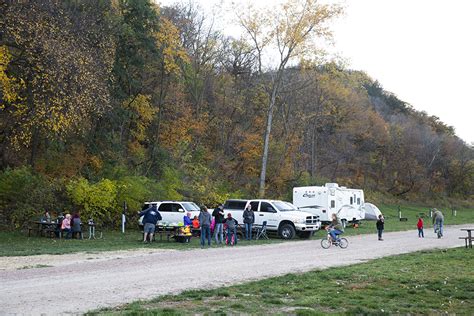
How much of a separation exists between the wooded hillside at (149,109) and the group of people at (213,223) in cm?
526

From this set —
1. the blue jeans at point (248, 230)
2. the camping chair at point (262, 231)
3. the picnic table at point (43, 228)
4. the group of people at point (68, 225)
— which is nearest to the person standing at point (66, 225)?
the group of people at point (68, 225)

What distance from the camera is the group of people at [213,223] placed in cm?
2289

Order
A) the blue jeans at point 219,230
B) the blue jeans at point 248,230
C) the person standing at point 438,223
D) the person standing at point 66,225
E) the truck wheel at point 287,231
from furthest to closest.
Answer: the person standing at point 438,223 < the truck wheel at point 287,231 < the blue jeans at point 248,230 < the person standing at point 66,225 < the blue jeans at point 219,230

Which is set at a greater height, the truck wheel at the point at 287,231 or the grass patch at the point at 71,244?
the truck wheel at the point at 287,231

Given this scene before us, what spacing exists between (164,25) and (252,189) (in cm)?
1506

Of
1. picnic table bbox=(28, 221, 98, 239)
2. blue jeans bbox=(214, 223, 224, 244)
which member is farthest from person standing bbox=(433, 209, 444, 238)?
picnic table bbox=(28, 221, 98, 239)

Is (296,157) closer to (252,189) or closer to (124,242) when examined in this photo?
(252,189)

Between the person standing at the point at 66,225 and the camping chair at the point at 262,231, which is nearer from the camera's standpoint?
the person standing at the point at 66,225

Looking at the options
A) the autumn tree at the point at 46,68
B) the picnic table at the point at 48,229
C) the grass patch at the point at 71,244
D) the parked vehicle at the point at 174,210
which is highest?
the autumn tree at the point at 46,68

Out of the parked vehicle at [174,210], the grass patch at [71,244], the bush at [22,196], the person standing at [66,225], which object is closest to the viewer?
the grass patch at [71,244]

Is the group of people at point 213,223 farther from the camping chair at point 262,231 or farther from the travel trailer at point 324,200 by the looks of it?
the travel trailer at point 324,200

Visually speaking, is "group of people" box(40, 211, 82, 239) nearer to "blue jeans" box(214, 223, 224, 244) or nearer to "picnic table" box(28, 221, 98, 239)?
"picnic table" box(28, 221, 98, 239)

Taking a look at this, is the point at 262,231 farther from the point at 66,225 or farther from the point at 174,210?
the point at 66,225

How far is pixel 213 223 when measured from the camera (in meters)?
25.7
